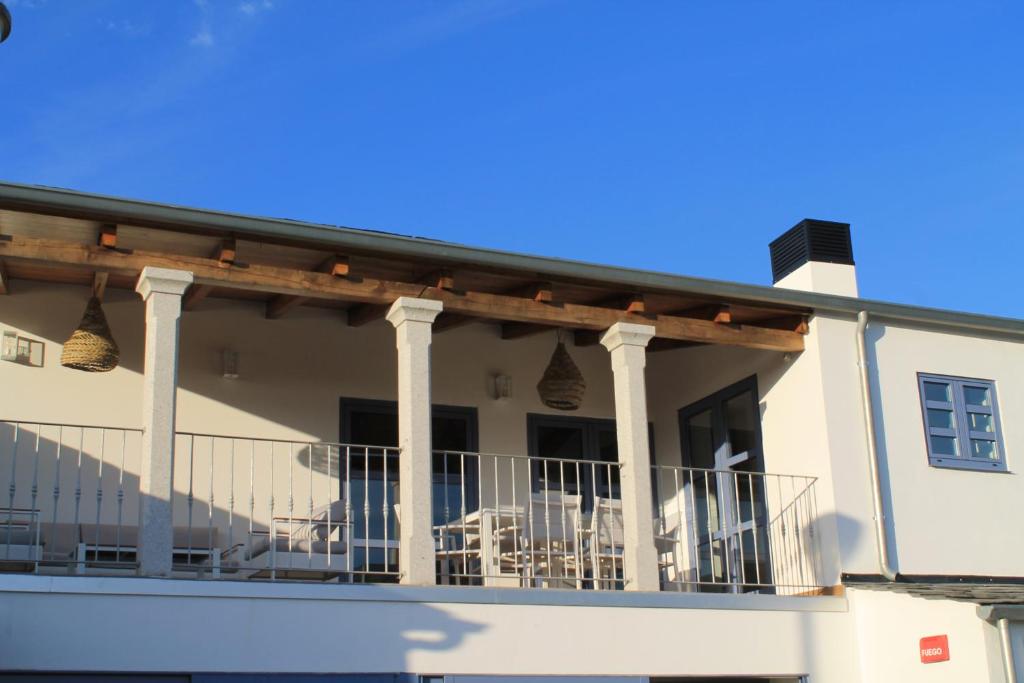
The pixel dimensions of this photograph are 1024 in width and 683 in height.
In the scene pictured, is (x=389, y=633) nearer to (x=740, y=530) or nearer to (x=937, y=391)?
(x=740, y=530)

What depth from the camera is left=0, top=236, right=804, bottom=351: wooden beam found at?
8016 mm

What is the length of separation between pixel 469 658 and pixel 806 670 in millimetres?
2690

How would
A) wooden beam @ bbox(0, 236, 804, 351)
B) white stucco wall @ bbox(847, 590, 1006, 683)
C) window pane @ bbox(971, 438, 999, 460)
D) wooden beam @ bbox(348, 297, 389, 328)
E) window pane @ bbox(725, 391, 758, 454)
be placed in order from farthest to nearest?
window pane @ bbox(725, 391, 758, 454), window pane @ bbox(971, 438, 999, 460), wooden beam @ bbox(348, 297, 389, 328), white stucco wall @ bbox(847, 590, 1006, 683), wooden beam @ bbox(0, 236, 804, 351)

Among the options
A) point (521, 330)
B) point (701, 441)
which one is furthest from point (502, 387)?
point (701, 441)

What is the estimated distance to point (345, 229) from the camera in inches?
335

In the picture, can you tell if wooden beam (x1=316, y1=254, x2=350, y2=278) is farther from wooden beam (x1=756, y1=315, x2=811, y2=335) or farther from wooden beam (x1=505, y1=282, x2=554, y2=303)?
wooden beam (x1=756, y1=315, x2=811, y2=335)

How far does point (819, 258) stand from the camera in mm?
12141

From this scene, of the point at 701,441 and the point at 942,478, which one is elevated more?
the point at 701,441

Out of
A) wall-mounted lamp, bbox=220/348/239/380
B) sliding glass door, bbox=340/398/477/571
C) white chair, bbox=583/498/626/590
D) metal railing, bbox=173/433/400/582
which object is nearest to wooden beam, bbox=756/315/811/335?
white chair, bbox=583/498/626/590

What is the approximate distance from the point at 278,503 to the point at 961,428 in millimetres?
5712

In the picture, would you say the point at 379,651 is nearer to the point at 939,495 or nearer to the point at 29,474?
the point at 29,474

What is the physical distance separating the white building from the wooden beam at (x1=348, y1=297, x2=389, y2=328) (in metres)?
0.06

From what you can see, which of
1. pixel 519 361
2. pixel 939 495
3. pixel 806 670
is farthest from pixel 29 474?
pixel 939 495

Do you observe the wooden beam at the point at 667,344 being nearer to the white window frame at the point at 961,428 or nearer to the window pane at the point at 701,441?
the window pane at the point at 701,441
